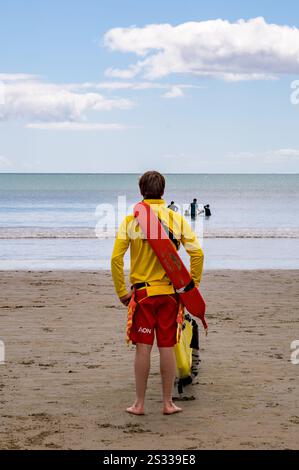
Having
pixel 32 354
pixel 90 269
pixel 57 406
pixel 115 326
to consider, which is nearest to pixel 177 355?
pixel 57 406

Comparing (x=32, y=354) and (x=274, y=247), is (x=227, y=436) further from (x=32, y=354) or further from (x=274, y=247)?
(x=274, y=247)

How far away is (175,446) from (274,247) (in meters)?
18.4

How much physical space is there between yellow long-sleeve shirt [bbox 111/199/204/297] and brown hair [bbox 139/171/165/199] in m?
0.04

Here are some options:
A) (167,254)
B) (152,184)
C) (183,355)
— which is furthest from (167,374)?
(152,184)

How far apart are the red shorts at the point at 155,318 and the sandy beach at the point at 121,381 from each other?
23.0 inches

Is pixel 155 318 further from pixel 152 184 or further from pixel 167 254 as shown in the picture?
pixel 152 184

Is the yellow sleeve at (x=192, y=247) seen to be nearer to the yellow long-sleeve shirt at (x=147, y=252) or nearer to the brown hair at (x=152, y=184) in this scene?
the yellow long-sleeve shirt at (x=147, y=252)

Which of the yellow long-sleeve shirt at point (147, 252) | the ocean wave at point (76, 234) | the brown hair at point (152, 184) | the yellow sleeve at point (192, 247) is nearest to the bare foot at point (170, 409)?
the yellow long-sleeve shirt at point (147, 252)

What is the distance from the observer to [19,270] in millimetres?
15070

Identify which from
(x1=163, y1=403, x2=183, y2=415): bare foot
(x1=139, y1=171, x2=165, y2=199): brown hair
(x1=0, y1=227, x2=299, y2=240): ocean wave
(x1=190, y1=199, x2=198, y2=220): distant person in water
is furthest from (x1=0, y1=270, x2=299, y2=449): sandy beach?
(x1=190, y1=199, x2=198, y2=220): distant person in water

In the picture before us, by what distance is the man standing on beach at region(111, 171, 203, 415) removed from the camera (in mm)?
5176

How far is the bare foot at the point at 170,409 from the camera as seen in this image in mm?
5336

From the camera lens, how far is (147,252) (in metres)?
5.18

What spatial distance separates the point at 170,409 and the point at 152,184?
5.35ft
